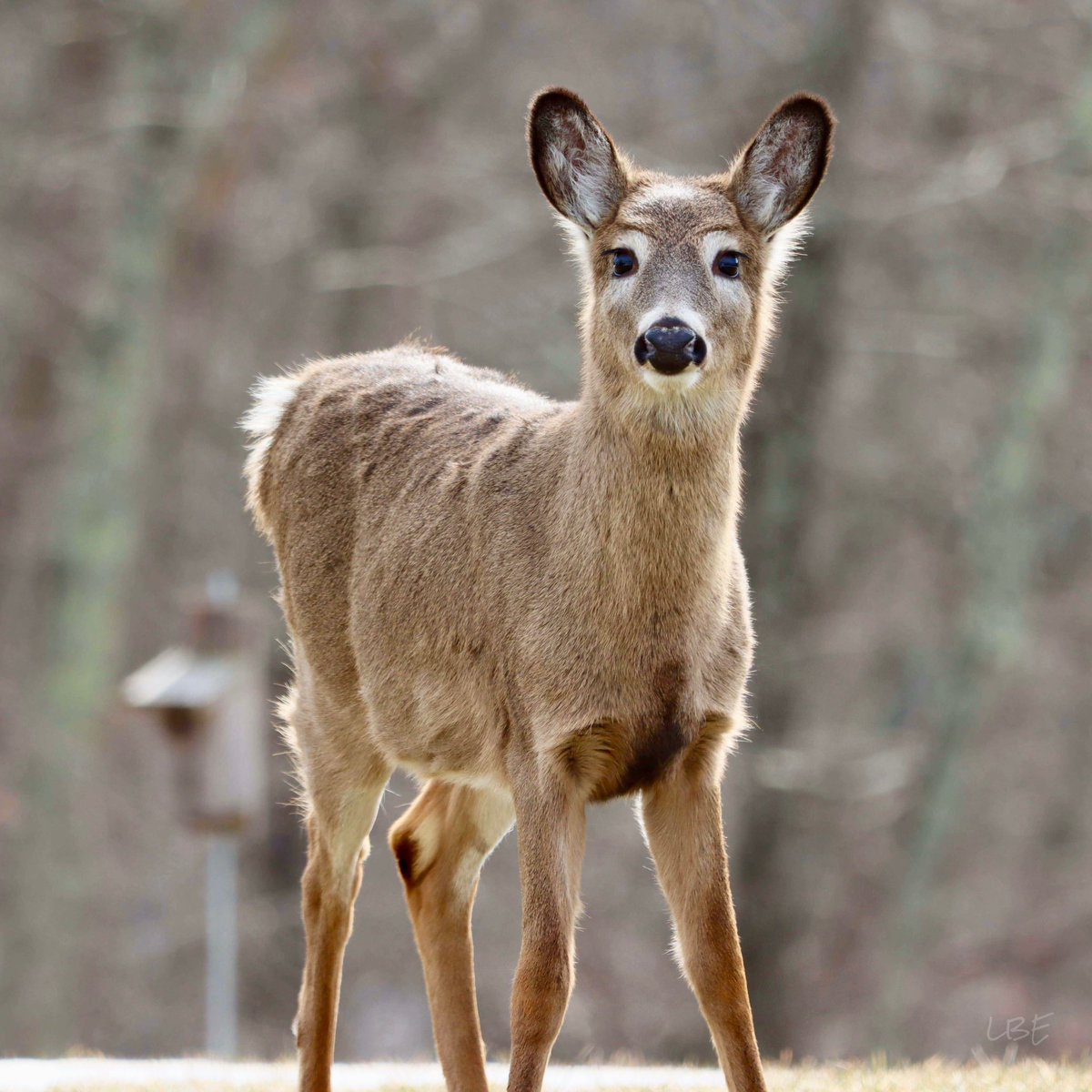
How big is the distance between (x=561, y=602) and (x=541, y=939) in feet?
2.95

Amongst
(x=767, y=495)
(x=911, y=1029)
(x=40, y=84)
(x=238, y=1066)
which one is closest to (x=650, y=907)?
(x=911, y=1029)

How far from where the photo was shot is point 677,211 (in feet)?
19.4

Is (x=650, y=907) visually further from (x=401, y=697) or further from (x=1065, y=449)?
(x=401, y=697)

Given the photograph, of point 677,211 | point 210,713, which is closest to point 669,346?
point 677,211

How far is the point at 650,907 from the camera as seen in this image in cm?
2041

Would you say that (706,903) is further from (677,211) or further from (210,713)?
(210,713)

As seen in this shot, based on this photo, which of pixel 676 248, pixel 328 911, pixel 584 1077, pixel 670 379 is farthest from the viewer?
pixel 584 1077

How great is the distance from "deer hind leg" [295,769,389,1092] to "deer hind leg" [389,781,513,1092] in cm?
19

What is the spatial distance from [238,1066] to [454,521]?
12.0 ft

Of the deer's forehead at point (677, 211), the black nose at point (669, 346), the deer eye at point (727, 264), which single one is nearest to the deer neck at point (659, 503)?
the black nose at point (669, 346)

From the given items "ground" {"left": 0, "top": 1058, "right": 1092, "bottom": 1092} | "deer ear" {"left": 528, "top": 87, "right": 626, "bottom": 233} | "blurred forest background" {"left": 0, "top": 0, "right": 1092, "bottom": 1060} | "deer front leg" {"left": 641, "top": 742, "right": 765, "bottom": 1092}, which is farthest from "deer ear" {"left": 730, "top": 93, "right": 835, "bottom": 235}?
"blurred forest background" {"left": 0, "top": 0, "right": 1092, "bottom": 1060}

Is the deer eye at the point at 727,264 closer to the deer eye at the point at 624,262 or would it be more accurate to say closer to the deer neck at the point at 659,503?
the deer eye at the point at 624,262

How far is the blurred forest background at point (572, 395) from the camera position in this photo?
14977 mm

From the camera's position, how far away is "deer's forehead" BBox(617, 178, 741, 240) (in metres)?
5.85
